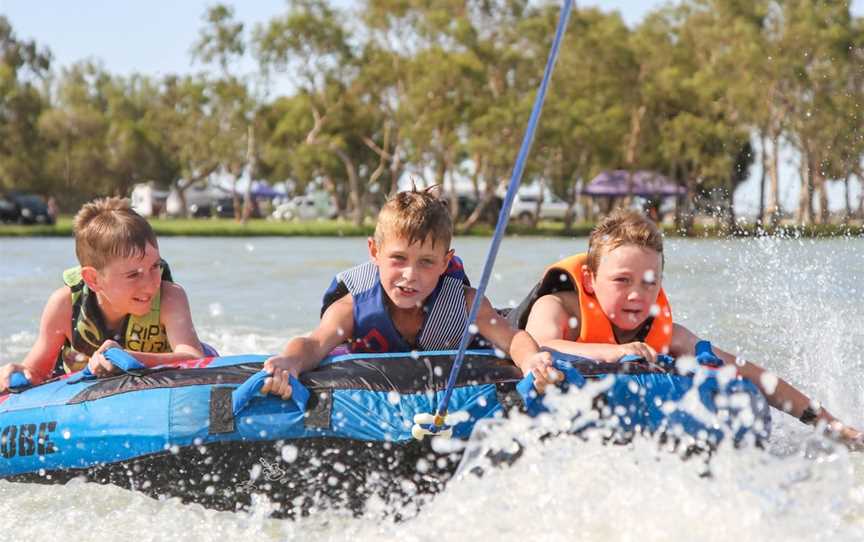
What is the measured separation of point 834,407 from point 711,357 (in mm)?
1934

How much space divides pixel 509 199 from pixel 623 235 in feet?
3.58

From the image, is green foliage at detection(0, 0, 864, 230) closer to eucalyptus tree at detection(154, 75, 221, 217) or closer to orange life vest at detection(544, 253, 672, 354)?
eucalyptus tree at detection(154, 75, 221, 217)

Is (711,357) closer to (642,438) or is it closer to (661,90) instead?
(642,438)

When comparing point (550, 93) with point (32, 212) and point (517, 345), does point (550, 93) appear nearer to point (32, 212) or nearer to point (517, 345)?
point (32, 212)

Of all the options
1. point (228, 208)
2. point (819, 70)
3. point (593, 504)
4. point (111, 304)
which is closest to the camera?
point (593, 504)

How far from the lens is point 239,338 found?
827cm

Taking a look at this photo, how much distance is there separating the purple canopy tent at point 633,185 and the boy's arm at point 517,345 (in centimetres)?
3711

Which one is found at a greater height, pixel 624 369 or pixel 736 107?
pixel 736 107

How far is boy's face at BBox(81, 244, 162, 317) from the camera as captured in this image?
13.2ft

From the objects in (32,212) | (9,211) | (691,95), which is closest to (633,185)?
(691,95)

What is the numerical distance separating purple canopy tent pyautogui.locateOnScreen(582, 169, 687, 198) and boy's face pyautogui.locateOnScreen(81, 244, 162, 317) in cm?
3699

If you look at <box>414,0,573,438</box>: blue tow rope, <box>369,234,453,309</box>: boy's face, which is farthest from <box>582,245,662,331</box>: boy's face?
<box>414,0,573,438</box>: blue tow rope

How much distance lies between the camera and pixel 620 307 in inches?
155

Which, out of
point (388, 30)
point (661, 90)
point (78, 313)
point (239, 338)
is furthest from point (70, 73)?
point (78, 313)
